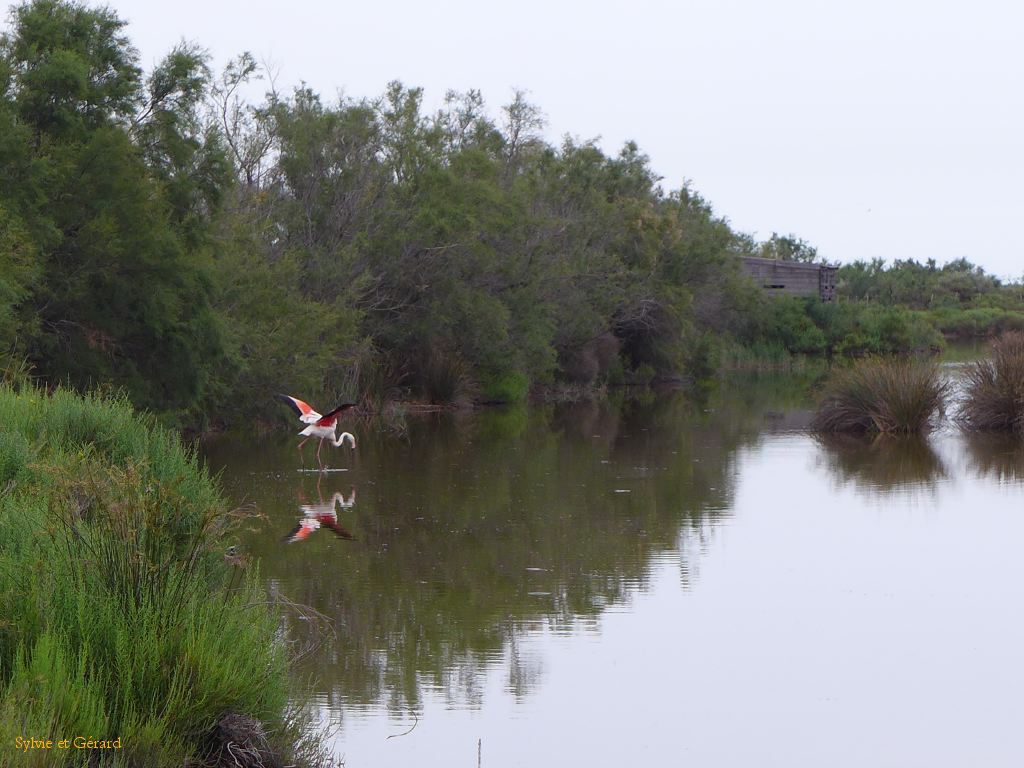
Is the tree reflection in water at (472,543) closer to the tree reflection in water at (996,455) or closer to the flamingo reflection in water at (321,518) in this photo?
the flamingo reflection in water at (321,518)

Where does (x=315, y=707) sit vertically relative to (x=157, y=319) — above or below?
below

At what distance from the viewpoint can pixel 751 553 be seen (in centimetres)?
1315

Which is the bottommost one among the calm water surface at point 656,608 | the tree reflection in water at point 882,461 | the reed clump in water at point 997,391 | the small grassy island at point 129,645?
the calm water surface at point 656,608

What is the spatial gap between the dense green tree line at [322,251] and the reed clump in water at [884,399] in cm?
986

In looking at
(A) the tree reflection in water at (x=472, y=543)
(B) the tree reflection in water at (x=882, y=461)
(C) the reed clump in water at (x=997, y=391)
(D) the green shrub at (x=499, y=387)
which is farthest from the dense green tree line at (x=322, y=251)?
(C) the reed clump in water at (x=997, y=391)

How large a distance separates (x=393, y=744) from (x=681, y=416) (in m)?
26.1

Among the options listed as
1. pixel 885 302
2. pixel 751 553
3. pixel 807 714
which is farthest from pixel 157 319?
pixel 885 302

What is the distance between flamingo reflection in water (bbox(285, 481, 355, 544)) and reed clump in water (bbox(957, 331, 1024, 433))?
13729 mm

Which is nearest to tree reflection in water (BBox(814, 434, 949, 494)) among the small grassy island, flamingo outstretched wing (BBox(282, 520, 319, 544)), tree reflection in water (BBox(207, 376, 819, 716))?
tree reflection in water (BBox(207, 376, 819, 716))

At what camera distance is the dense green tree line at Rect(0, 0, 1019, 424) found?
1983 centimetres

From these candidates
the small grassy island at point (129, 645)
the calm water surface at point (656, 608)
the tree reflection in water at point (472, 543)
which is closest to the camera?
the small grassy island at point (129, 645)

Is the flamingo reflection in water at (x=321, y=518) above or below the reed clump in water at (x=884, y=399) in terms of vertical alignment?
below

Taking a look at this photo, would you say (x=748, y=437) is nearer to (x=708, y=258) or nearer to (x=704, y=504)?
(x=704, y=504)

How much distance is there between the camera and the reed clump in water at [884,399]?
25391 mm
